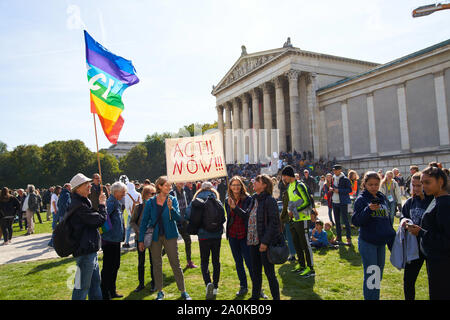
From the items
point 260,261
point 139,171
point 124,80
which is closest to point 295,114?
point 124,80

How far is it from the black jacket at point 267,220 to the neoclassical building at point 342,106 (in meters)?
24.5

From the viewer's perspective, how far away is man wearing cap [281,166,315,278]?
6.09 metres

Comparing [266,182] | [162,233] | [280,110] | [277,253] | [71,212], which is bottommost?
[277,253]

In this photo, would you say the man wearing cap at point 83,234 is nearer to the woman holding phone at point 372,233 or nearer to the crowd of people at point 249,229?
the crowd of people at point 249,229

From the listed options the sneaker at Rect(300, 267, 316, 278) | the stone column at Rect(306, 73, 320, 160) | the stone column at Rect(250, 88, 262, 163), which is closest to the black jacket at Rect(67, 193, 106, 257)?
the sneaker at Rect(300, 267, 316, 278)

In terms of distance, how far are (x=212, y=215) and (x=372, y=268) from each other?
8.18 ft

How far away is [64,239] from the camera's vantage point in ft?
12.4

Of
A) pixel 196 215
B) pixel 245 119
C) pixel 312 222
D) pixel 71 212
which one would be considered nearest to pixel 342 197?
pixel 312 222

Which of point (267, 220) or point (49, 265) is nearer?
point (267, 220)

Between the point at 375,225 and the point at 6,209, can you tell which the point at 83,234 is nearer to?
the point at 375,225

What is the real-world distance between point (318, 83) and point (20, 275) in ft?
111

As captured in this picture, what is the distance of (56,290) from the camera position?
6004mm

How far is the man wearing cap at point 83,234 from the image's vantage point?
395cm

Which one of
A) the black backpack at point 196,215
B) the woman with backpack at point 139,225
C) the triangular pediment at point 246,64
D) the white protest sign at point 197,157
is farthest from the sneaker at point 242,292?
the triangular pediment at point 246,64
